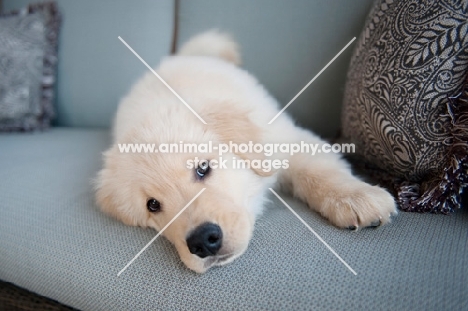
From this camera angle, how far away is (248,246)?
1062 millimetres

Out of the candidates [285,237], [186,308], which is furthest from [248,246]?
[186,308]

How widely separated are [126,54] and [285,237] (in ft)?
6.14

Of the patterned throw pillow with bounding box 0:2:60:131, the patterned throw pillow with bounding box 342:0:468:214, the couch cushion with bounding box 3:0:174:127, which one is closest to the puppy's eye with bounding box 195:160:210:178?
the patterned throw pillow with bounding box 342:0:468:214

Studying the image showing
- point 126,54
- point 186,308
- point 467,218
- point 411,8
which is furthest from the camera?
point 126,54

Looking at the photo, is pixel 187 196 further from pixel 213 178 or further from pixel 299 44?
pixel 299 44

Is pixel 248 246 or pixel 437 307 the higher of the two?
pixel 437 307

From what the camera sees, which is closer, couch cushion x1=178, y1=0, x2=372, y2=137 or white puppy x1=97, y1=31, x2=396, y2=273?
white puppy x1=97, y1=31, x2=396, y2=273

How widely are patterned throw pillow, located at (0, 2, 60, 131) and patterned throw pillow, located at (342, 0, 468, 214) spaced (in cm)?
218

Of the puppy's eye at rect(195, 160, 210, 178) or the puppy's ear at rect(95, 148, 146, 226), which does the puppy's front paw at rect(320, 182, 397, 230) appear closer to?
the puppy's eye at rect(195, 160, 210, 178)

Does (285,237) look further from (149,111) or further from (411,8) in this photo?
(411,8)

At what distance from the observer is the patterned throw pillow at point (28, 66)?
2.27 metres

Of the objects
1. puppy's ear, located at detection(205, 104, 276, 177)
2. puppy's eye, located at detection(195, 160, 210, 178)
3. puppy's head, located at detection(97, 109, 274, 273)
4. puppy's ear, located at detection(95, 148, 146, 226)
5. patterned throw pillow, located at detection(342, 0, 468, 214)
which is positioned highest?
patterned throw pillow, located at detection(342, 0, 468, 214)

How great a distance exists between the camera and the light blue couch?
2.81 ft

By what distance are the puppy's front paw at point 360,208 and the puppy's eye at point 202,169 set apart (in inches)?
17.7
